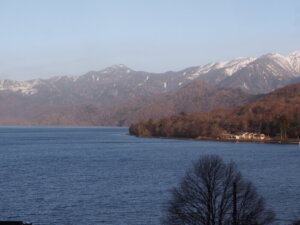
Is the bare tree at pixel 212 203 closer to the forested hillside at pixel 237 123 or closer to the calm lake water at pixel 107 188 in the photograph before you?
the calm lake water at pixel 107 188

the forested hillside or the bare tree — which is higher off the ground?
the forested hillside

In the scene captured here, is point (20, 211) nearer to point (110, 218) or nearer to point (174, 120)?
point (110, 218)

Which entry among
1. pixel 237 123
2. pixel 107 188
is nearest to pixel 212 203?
→ pixel 107 188

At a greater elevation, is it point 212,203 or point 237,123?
point 237,123

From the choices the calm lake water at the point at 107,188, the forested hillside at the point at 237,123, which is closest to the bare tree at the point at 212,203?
the calm lake water at the point at 107,188

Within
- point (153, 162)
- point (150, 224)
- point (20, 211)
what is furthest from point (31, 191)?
point (153, 162)

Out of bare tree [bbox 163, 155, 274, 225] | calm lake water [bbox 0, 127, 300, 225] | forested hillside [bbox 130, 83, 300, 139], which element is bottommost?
→ calm lake water [bbox 0, 127, 300, 225]

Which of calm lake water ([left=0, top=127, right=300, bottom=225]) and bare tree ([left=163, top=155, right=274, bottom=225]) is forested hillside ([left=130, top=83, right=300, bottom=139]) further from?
bare tree ([left=163, top=155, right=274, bottom=225])

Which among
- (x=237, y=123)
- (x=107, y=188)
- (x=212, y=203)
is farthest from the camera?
(x=237, y=123)

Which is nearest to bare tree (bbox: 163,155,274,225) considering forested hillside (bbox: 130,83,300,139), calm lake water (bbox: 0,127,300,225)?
calm lake water (bbox: 0,127,300,225)

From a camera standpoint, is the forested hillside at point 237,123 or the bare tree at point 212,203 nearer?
the bare tree at point 212,203

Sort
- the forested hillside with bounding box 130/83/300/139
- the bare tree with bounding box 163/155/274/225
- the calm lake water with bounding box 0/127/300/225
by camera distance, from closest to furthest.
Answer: the bare tree with bounding box 163/155/274/225 → the calm lake water with bounding box 0/127/300/225 → the forested hillside with bounding box 130/83/300/139

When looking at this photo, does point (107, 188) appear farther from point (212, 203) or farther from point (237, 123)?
point (237, 123)

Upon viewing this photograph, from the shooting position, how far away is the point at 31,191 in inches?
1527
